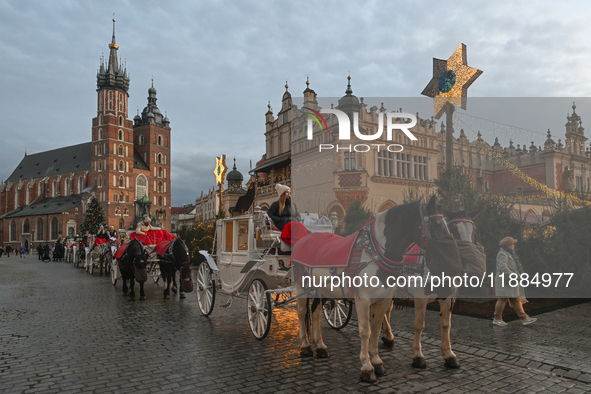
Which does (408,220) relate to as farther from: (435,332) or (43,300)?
(43,300)

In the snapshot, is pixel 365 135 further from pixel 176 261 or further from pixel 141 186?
pixel 141 186

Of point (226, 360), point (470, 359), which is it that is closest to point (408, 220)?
point (470, 359)

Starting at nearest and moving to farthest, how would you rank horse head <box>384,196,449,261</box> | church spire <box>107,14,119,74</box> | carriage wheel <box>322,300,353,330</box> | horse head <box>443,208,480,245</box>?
horse head <box>384,196,449,261</box> < horse head <box>443,208,480,245</box> < carriage wheel <box>322,300,353,330</box> < church spire <box>107,14,119,74</box>

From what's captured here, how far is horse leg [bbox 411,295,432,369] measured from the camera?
16.6 feet

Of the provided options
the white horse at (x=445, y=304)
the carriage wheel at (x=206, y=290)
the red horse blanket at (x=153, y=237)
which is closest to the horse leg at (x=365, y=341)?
the white horse at (x=445, y=304)

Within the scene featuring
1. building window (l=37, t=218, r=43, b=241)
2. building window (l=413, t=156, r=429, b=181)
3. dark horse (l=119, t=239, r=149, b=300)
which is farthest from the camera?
building window (l=37, t=218, r=43, b=241)

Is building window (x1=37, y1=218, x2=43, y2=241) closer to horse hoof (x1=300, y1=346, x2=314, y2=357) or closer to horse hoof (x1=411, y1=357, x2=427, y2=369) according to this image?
horse hoof (x1=300, y1=346, x2=314, y2=357)

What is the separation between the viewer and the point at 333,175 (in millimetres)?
8250

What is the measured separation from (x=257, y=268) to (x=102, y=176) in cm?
8710

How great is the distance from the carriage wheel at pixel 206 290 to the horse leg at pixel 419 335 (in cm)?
445

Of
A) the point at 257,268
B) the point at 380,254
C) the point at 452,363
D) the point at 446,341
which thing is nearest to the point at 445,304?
the point at 446,341

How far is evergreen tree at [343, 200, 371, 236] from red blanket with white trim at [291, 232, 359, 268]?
2.29 meters

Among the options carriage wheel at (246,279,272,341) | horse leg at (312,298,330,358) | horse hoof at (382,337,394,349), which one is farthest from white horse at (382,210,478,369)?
carriage wheel at (246,279,272,341)

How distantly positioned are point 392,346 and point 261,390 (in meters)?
2.47
